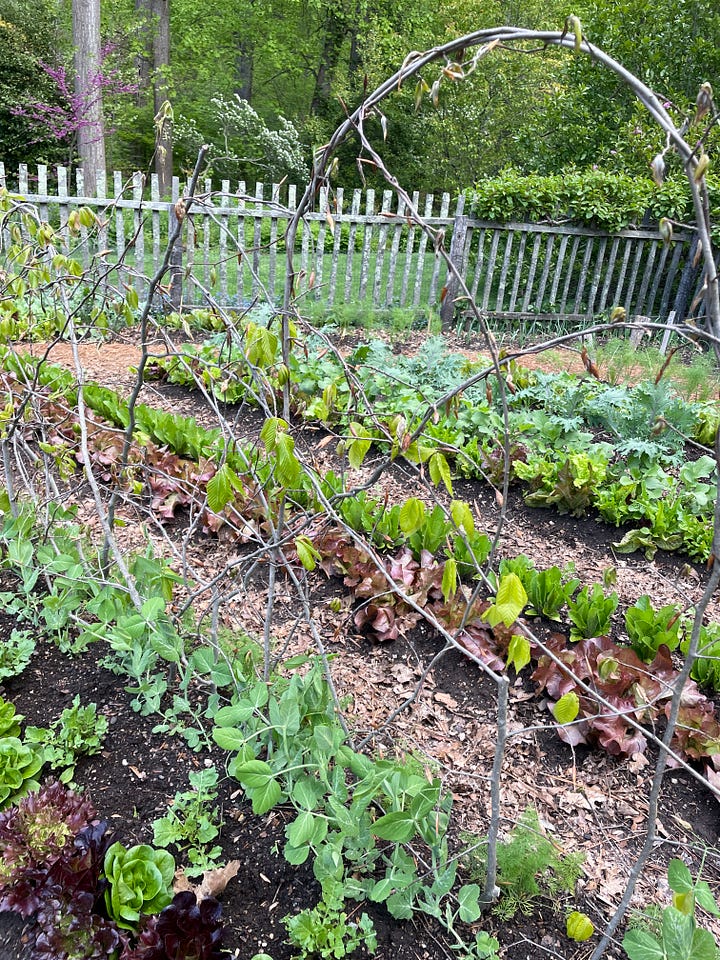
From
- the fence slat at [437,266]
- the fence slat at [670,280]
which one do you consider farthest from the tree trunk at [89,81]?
the fence slat at [670,280]

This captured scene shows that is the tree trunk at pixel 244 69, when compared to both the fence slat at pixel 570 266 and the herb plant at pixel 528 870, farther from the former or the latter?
the herb plant at pixel 528 870

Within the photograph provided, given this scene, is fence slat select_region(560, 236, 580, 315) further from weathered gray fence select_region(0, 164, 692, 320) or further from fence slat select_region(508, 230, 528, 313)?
fence slat select_region(508, 230, 528, 313)

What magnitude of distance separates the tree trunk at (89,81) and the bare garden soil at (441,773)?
34.6ft

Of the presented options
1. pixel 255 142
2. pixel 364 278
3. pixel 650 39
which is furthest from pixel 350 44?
pixel 364 278

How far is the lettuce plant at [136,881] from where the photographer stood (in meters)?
1.74

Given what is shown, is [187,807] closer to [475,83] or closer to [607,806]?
[607,806]

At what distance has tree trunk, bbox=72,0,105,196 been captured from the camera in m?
11.3

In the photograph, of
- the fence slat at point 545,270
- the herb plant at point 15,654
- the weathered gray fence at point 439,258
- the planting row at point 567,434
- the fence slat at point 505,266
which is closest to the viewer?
the herb plant at point 15,654

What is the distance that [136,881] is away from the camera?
1.77m

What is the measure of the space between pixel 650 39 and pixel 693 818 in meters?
11.5

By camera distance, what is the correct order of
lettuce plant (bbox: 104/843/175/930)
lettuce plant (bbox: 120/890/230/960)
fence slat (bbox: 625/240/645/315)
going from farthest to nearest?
fence slat (bbox: 625/240/645/315), lettuce plant (bbox: 104/843/175/930), lettuce plant (bbox: 120/890/230/960)

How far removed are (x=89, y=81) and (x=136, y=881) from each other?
12.9 metres

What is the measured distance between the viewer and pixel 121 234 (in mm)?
8398

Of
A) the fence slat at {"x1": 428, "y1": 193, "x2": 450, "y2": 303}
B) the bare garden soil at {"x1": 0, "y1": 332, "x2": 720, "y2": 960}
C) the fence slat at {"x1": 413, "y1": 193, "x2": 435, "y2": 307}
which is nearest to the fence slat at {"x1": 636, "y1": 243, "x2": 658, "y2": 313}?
the fence slat at {"x1": 428, "y1": 193, "x2": 450, "y2": 303}
